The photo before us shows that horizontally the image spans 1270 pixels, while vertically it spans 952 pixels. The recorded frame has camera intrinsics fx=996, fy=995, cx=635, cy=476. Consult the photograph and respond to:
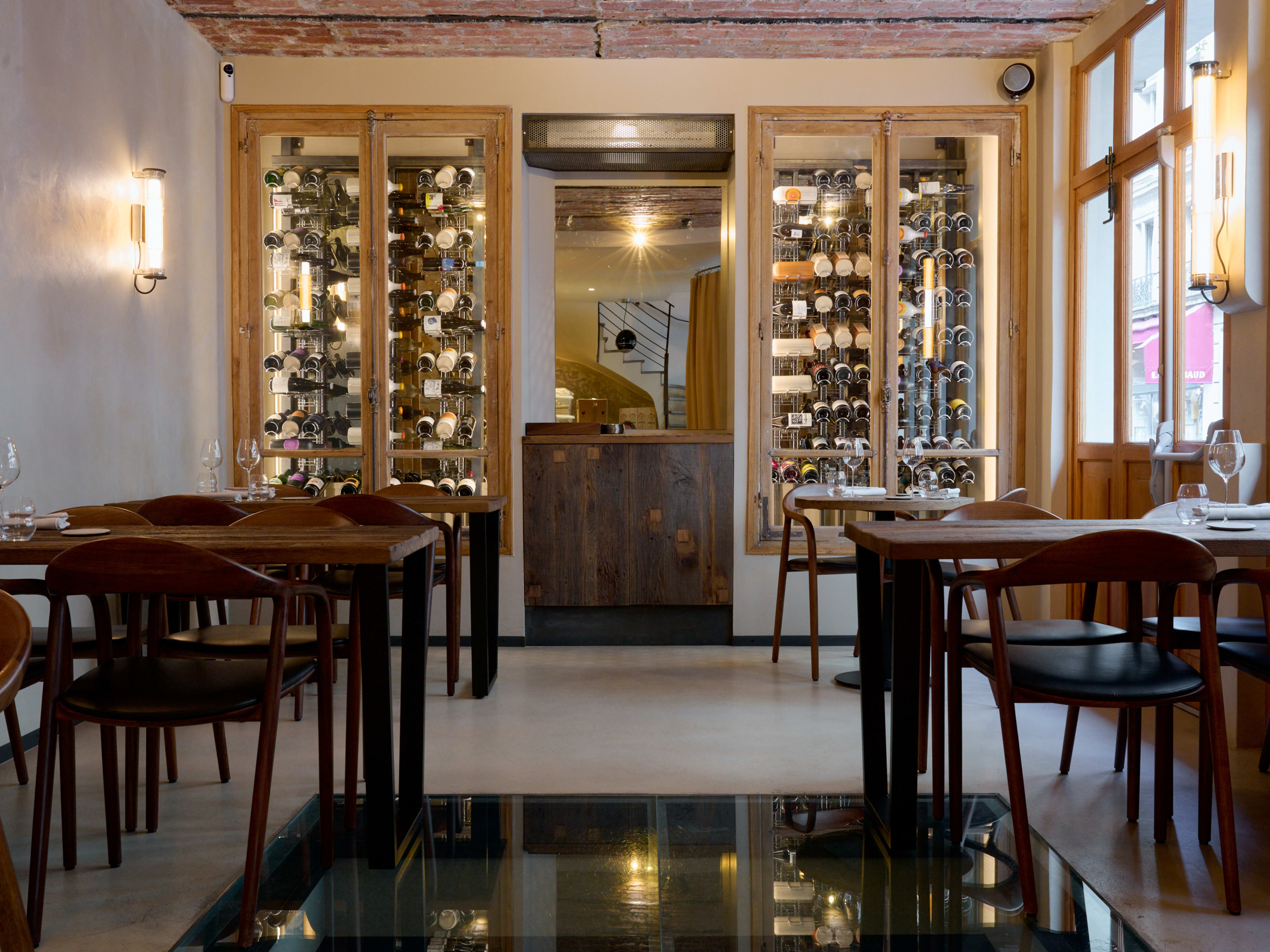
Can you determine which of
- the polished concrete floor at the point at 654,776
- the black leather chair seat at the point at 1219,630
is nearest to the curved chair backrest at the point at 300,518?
the polished concrete floor at the point at 654,776

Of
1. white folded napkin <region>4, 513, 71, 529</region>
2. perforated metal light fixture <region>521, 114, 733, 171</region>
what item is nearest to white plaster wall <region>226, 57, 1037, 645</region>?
perforated metal light fixture <region>521, 114, 733, 171</region>

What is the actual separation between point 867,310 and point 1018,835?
383cm

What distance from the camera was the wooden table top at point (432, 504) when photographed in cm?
386

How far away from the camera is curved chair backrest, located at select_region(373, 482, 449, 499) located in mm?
4363

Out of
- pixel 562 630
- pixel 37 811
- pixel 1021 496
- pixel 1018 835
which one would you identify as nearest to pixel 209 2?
pixel 562 630

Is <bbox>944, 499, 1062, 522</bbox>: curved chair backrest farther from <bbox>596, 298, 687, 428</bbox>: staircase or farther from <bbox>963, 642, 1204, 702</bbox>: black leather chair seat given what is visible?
<bbox>596, 298, 687, 428</bbox>: staircase

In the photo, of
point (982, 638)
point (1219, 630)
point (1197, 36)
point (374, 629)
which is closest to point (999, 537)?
point (982, 638)

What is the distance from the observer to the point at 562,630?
5.50 metres

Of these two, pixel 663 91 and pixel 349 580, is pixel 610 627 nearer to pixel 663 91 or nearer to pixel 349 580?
pixel 349 580

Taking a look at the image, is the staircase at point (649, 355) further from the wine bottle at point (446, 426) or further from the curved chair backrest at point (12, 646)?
the curved chair backrest at point (12, 646)

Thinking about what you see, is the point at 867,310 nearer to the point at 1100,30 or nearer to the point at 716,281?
the point at 716,281

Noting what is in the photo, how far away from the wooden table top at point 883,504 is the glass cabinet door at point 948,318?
126cm

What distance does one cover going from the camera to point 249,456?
486 centimetres

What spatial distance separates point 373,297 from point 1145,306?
3.86 meters
